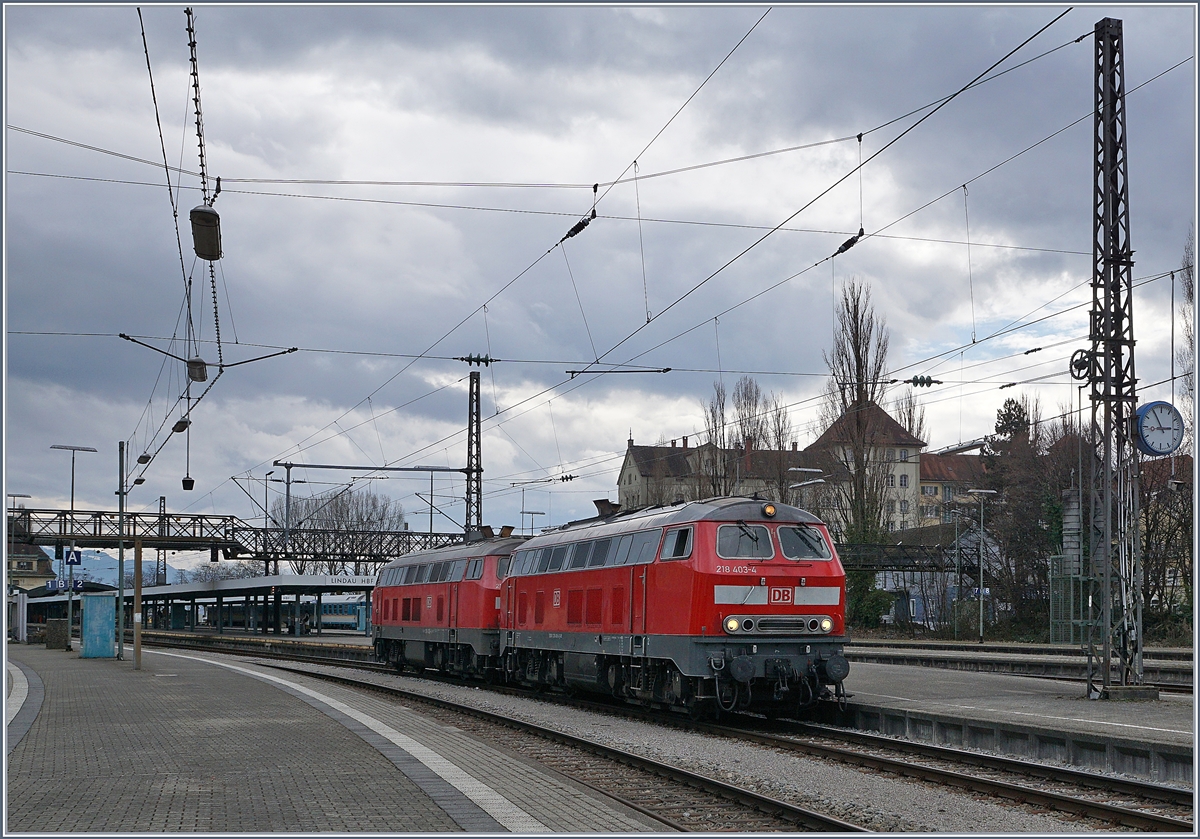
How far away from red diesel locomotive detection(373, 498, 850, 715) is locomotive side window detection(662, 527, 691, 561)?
0.07 ft

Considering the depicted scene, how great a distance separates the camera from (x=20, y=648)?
48.2 meters

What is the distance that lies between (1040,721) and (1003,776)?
141 inches

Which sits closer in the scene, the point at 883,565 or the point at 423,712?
the point at 423,712

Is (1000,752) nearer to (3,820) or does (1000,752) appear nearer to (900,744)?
(900,744)

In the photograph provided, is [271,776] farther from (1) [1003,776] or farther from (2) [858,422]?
(2) [858,422]

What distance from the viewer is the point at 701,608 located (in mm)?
16922

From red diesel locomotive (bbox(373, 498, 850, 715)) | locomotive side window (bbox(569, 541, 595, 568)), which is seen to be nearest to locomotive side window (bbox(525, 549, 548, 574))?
red diesel locomotive (bbox(373, 498, 850, 715))

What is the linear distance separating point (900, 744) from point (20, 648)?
44.5 metres

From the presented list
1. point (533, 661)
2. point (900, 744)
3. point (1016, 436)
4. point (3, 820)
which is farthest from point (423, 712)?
point (1016, 436)

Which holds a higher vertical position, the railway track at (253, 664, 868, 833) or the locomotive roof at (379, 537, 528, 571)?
the locomotive roof at (379, 537, 528, 571)

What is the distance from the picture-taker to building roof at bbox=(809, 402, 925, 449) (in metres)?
50.3

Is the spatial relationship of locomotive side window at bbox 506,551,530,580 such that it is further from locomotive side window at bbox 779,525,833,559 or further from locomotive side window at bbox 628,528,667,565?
locomotive side window at bbox 779,525,833,559

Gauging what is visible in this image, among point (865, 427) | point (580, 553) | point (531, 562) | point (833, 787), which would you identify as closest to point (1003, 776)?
point (833, 787)

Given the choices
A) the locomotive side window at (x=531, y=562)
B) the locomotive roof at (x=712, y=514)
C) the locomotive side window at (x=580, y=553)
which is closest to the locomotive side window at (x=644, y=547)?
the locomotive roof at (x=712, y=514)
